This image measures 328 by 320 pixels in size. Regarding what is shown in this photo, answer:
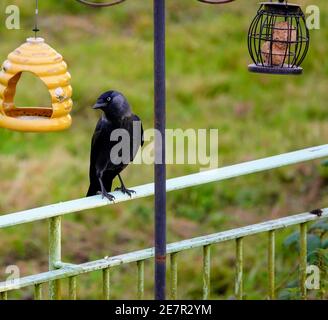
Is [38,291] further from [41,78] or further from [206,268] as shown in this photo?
[41,78]

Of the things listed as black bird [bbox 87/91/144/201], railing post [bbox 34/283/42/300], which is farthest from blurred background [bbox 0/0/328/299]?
railing post [bbox 34/283/42/300]

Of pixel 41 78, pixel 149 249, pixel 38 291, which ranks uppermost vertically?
pixel 41 78

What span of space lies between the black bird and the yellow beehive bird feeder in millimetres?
905

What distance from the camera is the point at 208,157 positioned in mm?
9133

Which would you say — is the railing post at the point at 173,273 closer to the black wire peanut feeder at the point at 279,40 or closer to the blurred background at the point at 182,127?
the blurred background at the point at 182,127

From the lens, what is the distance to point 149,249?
379 cm

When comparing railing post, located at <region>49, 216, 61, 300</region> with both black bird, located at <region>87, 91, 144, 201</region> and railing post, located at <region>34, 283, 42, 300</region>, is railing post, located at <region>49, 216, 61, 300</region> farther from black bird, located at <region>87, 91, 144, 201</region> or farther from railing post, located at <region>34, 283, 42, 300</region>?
black bird, located at <region>87, 91, 144, 201</region>

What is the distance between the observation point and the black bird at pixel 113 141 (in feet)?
16.0

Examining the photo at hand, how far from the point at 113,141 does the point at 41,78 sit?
138 centimetres

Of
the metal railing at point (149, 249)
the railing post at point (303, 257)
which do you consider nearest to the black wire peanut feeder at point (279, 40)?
the metal railing at point (149, 249)

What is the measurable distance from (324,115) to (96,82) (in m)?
2.50

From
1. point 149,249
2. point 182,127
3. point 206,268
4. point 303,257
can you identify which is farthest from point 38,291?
point 182,127
